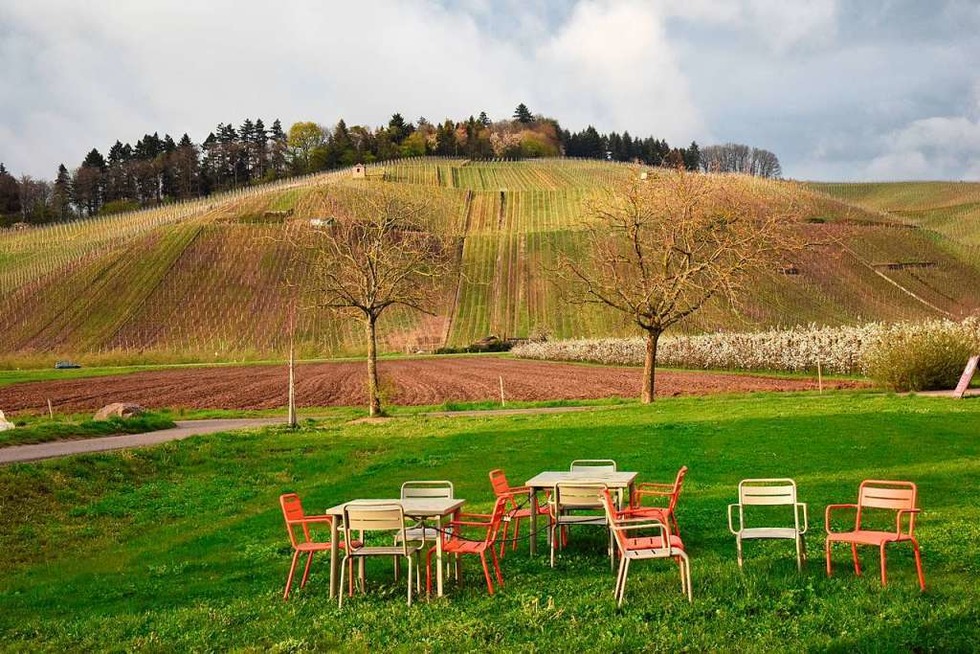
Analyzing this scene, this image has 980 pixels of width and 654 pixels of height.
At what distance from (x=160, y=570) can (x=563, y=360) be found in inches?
2291

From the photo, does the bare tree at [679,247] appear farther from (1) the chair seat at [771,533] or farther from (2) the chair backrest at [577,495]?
(1) the chair seat at [771,533]

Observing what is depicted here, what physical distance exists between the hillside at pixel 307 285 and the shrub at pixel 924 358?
32229 mm

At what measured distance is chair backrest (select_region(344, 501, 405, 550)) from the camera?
10477 mm

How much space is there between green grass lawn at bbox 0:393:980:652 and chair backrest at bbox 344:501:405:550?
0.92 m

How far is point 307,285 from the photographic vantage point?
91.1m

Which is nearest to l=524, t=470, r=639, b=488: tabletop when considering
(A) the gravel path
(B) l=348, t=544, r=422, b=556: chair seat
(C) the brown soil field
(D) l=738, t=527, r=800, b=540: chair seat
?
(D) l=738, t=527, r=800, b=540: chair seat

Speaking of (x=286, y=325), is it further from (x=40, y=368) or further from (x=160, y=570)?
(x=160, y=570)

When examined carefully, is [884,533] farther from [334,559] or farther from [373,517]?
[334,559]

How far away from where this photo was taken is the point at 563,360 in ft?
230

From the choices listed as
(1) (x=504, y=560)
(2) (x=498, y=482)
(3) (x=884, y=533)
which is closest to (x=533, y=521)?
(1) (x=504, y=560)

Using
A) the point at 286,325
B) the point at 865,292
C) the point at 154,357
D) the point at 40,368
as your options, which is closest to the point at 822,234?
the point at 865,292

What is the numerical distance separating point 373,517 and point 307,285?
272 ft

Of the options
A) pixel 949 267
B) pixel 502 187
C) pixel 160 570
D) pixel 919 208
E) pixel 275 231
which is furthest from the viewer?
pixel 919 208

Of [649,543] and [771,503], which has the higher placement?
[771,503]
